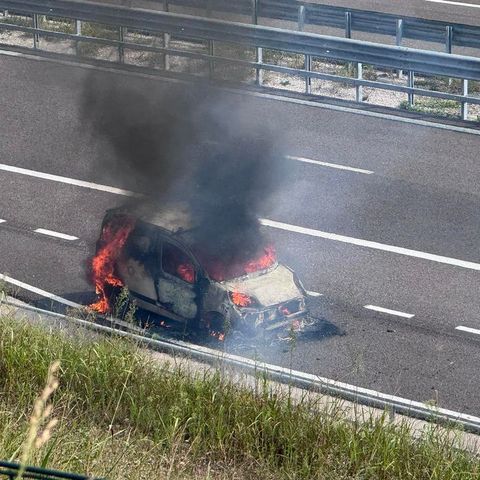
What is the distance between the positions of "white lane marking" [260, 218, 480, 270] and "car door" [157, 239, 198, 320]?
265 centimetres

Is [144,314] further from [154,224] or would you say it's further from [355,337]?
[355,337]

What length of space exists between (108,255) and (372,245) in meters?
3.75

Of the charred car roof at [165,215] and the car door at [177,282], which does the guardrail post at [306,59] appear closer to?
the charred car roof at [165,215]

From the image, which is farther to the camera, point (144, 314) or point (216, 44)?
point (216, 44)

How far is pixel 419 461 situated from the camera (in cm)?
907

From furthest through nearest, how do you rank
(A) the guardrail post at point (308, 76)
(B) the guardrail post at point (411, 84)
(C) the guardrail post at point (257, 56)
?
(C) the guardrail post at point (257, 56) < (A) the guardrail post at point (308, 76) < (B) the guardrail post at point (411, 84)

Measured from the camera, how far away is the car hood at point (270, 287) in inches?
496

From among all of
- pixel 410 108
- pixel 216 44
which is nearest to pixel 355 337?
pixel 410 108

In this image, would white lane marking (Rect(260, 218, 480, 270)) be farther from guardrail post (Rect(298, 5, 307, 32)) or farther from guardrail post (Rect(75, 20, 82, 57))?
guardrail post (Rect(75, 20, 82, 57))

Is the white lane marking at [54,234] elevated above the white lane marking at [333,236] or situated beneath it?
situated beneath

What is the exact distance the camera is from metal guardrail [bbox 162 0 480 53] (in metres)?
20.4

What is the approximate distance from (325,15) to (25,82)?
227 inches

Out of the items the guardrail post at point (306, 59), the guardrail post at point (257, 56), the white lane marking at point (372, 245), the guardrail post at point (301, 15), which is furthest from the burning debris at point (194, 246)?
the guardrail post at point (301, 15)

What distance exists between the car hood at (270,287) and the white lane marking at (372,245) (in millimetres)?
2304
